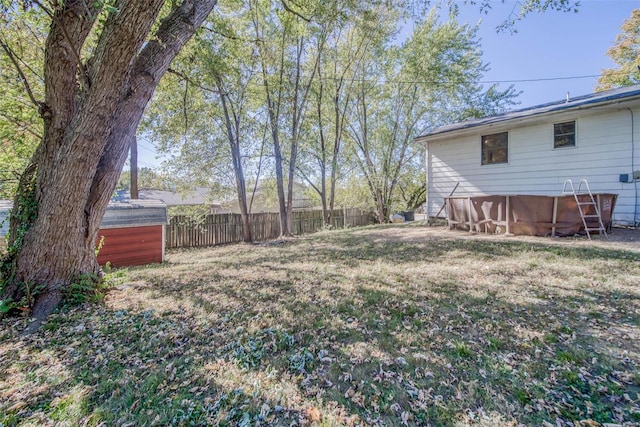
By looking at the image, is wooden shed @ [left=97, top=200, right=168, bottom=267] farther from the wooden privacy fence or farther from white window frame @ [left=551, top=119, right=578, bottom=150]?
white window frame @ [left=551, top=119, right=578, bottom=150]

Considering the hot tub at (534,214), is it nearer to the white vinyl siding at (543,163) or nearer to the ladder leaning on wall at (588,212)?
the ladder leaning on wall at (588,212)

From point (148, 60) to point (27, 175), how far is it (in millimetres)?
2007

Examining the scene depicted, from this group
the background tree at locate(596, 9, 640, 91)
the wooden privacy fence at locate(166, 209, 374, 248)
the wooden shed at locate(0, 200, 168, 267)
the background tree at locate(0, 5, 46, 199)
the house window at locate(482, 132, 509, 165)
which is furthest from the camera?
the background tree at locate(596, 9, 640, 91)

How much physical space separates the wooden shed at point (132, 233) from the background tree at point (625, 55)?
20943mm

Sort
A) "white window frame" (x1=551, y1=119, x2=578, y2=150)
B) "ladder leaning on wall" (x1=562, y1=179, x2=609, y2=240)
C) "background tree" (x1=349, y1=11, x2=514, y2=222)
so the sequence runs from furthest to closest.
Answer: "background tree" (x1=349, y1=11, x2=514, y2=222) → "white window frame" (x1=551, y1=119, x2=578, y2=150) → "ladder leaning on wall" (x1=562, y1=179, x2=609, y2=240)

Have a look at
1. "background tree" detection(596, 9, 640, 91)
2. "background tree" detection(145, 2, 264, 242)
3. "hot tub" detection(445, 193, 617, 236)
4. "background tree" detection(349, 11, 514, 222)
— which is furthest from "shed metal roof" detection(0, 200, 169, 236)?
"background tree" detection(596, 9, 640, 91)

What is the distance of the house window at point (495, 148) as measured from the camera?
8352 millimetres

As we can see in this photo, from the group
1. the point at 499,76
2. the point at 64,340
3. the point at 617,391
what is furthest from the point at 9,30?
the point at 499,76

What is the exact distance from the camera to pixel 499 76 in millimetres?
14039

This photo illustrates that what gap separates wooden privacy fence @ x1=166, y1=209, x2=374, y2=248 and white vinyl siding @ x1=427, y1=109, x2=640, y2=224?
23.0ft

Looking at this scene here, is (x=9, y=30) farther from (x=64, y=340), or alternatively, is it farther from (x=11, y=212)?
(x=64, y=340)

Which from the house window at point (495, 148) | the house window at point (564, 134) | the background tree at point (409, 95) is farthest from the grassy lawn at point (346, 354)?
the background tree at point (409, 95)

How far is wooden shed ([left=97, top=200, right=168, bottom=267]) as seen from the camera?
22.0 ft

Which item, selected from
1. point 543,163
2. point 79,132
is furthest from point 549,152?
point 79,132
